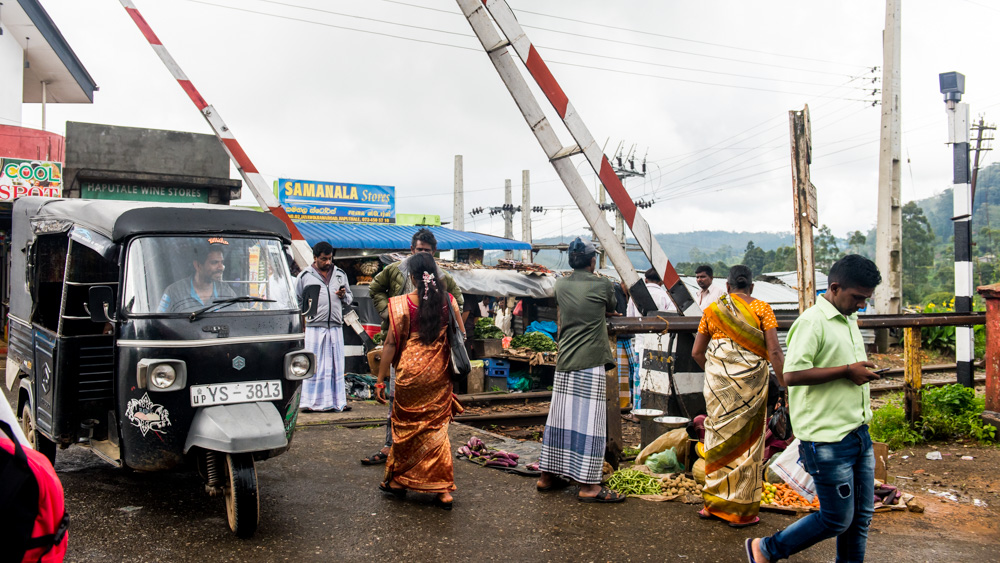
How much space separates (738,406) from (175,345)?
3675mm

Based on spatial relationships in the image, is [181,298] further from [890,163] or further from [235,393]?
[890,163]

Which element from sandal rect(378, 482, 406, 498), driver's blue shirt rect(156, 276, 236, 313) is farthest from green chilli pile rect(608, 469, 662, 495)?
driver's blue shirt rect(156, 276, 236, 313)

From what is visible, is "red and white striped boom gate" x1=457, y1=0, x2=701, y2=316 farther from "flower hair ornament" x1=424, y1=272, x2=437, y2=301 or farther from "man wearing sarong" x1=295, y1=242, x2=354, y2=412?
"man wearing sarong" x1=295, y1=242, x2=354, y2=412

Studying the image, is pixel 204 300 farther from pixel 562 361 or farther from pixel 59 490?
pixel 59 490

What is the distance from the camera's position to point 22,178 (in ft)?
46.3

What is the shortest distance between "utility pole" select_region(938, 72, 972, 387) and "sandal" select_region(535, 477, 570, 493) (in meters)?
4.78

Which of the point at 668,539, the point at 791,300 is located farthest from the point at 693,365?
the point at 791,300

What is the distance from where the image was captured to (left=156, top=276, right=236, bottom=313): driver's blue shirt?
4.73 m

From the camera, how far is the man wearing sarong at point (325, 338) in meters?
9.12

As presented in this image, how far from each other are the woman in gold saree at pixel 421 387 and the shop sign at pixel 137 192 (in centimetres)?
1122

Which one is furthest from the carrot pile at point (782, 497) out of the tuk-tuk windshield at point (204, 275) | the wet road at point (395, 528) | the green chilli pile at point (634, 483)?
the tuk-tuk windshield at point (204, 275)

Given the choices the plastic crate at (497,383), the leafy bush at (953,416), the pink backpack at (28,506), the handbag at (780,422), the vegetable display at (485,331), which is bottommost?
the plastic crate at (497,383)

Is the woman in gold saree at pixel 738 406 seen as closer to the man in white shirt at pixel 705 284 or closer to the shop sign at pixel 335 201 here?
the man in white shirt at pixel 705 284

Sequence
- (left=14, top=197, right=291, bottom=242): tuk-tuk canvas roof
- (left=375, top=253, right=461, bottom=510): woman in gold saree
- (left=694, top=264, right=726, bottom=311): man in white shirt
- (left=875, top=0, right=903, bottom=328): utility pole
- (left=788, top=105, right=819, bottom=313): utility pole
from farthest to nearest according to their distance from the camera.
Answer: (left=875, top=0, right=903, bottom=328): utility pole
(left=694, top=264, right=726, bottom=311): man in white shirt
(left=375, top=253, right=461, bottom=510): woman in gold saree
(left=788, top=105, right=819, bottom=313): utility pole
(left=14, top=197, right=291, bottom=242): tuk-tuk canvas roof
